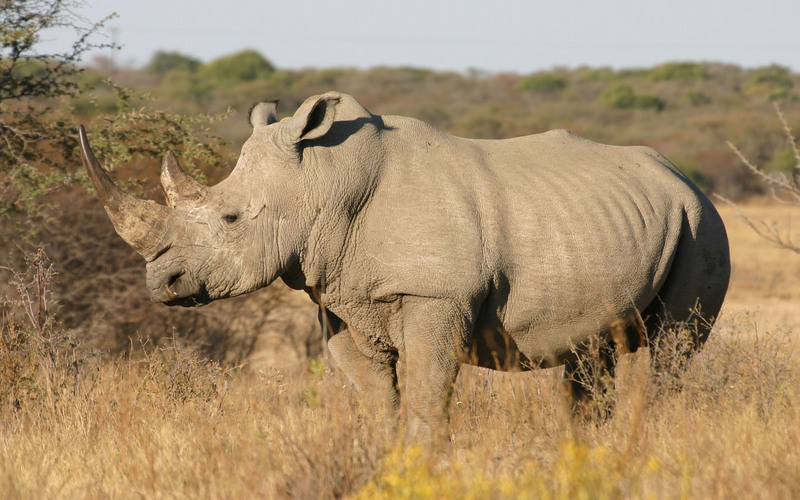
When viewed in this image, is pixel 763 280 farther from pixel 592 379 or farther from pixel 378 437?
pixel 378 437

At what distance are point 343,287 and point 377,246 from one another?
29cm

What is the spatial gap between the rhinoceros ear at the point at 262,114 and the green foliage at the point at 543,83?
214ft

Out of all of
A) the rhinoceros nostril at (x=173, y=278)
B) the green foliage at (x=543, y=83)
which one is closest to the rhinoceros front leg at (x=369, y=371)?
the rhinoceros nostril at (x=173, y=278)

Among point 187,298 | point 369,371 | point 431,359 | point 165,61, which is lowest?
point 165,61

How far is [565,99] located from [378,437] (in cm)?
6116

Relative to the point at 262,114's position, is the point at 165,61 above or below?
below

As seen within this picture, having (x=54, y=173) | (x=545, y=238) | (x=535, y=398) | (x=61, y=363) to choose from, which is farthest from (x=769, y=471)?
(x=54, y=173)

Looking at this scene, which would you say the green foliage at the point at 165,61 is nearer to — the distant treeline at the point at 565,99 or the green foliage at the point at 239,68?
the distant treeline at the point at 565,99

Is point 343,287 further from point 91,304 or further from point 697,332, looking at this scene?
point 91,304

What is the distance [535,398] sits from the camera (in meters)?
5.63

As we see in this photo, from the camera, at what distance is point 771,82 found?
69000mm

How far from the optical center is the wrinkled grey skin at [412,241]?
4.63m

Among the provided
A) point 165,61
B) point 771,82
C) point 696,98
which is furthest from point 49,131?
point 165,61

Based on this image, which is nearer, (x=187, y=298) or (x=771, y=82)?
(x=187, y=298)
